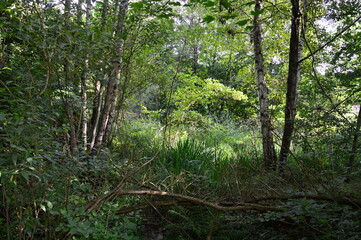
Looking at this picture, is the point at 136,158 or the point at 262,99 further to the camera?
the point at 262,99

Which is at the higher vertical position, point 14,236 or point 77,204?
point 77,204

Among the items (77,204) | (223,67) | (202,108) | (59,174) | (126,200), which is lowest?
(126,200)

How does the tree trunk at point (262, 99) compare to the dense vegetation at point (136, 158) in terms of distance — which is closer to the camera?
the dense vegetation at point (136, 158)

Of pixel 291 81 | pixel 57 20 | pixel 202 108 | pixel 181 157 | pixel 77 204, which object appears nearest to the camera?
pixel 77 204

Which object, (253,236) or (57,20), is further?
(57,20)

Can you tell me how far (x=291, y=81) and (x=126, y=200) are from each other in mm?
2836

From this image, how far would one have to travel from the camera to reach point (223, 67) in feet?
48.6

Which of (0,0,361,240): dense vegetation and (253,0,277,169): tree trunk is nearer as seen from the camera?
(0,0,361,240): dense vegetation

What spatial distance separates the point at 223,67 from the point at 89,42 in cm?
1290

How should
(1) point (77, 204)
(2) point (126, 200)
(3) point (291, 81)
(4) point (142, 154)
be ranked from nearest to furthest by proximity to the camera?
(1) point (77, 204)
(2) point (126, 200)
(3) point (291, 81)
(4) point (142, 154)

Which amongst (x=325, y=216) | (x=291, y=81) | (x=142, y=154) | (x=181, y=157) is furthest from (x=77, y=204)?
(x=291, y=81)

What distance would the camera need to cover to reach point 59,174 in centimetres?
217

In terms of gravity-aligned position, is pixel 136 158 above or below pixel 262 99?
below

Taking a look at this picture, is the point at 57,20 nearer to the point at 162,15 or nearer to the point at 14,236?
the point at 162,15
